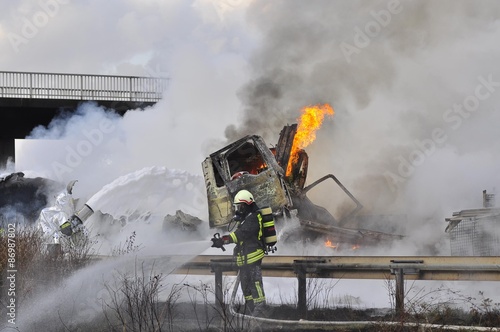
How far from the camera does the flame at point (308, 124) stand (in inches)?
552

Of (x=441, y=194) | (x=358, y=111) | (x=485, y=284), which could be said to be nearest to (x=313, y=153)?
(x=358, y=111)

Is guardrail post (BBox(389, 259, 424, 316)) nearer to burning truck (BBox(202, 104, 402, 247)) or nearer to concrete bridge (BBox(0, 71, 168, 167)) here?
burning truck (BBox(202, 104, 402, 247))

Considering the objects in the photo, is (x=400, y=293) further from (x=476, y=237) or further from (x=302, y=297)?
(x=476, y=237)

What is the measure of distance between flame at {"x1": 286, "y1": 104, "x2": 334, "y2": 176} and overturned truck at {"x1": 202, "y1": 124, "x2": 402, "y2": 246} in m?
0.48

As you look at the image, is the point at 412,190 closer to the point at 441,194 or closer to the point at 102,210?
the point at 441,194

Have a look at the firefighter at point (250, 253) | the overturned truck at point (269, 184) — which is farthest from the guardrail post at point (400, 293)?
the overturned truck at point (269, 184)

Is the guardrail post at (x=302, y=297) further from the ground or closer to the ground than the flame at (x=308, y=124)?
closer to the ground

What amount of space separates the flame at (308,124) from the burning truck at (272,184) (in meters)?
0.43

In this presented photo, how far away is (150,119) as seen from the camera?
2025cm

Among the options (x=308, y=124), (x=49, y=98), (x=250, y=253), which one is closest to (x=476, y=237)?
(x=250, y=253)

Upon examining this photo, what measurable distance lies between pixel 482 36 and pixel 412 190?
14.8 ft

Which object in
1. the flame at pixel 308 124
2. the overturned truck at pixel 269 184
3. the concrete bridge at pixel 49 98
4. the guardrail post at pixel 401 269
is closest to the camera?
the guardrail post at pixel 401 269

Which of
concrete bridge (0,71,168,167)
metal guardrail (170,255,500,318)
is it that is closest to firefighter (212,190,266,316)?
metal guardrail (170,255,500,318)

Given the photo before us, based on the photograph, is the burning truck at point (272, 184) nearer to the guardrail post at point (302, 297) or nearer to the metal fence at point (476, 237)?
the metal fence at point (476, 237)
